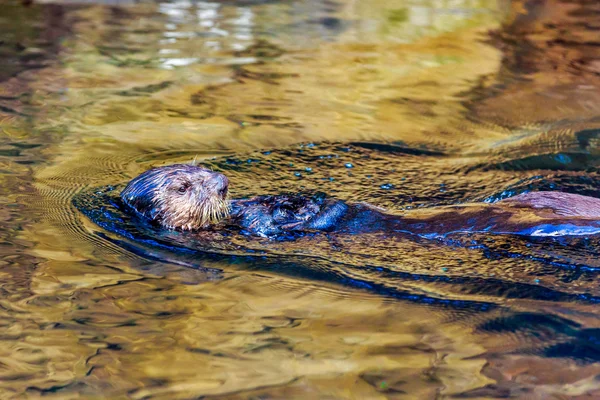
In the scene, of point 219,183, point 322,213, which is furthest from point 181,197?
point 322,213

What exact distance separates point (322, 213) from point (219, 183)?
2.22ft

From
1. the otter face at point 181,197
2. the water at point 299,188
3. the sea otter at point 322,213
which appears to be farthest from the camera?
the otter face at point 181,197

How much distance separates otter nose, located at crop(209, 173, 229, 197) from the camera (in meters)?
4.54

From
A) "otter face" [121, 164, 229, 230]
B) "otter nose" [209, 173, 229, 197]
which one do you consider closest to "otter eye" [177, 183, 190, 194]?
"otter face" [121, 164, 229, 230]

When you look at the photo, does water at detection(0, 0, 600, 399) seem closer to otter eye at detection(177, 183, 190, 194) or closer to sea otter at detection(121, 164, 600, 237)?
sea otter at detection(121, 164, 600, 237)

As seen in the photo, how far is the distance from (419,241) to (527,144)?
8.72 ft

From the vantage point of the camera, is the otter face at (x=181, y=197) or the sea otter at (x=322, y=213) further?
the otter face at (x=181, y=197)

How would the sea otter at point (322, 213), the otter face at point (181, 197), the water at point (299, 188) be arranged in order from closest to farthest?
the water at point (299, 188), the sea otter at point (322, 213), the otter face at point (181, 197)

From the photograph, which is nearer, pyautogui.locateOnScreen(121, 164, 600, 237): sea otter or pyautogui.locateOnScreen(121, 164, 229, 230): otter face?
pyautogui.locateOnScreen(121, 164, 600, 237): sea otter

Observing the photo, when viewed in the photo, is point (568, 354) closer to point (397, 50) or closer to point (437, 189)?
point (437, 189)

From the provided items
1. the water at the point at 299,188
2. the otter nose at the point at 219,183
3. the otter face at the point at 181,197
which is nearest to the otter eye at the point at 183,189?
the otter face at the point at 181,197

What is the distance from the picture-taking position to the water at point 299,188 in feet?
10.5

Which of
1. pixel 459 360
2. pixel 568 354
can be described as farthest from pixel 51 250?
pixel 568 354

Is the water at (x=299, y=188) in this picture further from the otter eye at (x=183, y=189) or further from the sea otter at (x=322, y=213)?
the otter eye at (x=183, y=189)
